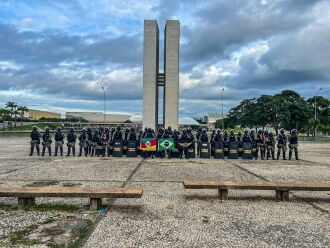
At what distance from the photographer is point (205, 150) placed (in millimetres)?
17375

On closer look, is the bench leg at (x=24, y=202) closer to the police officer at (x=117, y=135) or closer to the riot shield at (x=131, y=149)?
the riot shield at (x=131, y=149)

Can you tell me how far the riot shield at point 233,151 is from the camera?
57.1 feet

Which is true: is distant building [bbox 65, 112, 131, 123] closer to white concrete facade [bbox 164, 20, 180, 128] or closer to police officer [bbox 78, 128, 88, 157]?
white concrete facade [bbox 164, 20, 180, 128]

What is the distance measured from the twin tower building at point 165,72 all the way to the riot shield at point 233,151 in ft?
87.3

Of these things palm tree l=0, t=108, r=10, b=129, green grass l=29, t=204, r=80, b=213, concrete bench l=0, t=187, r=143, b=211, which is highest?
palm tree l=0, t=108, r=10, b=129

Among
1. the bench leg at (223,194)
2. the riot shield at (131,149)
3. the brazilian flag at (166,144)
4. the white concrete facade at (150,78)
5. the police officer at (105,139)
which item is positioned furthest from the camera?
the white concrete facade at (150,78)

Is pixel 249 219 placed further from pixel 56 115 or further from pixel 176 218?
pixel 56 115

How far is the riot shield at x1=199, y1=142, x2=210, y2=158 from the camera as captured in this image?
17359 mm

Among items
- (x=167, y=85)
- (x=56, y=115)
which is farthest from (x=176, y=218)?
(x=56, y=115)

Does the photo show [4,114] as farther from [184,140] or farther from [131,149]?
[184,140]

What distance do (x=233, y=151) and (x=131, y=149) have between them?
17.3 feet

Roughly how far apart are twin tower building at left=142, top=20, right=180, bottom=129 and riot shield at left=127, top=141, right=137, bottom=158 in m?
26.8

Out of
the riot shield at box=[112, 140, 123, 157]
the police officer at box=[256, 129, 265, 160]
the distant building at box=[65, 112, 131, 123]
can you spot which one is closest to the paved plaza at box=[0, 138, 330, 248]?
the riot shield at box=[112, 140, 123, 157]

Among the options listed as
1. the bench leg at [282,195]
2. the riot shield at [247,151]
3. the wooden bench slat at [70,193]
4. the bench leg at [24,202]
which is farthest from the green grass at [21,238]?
the riot shield at [247,151]
